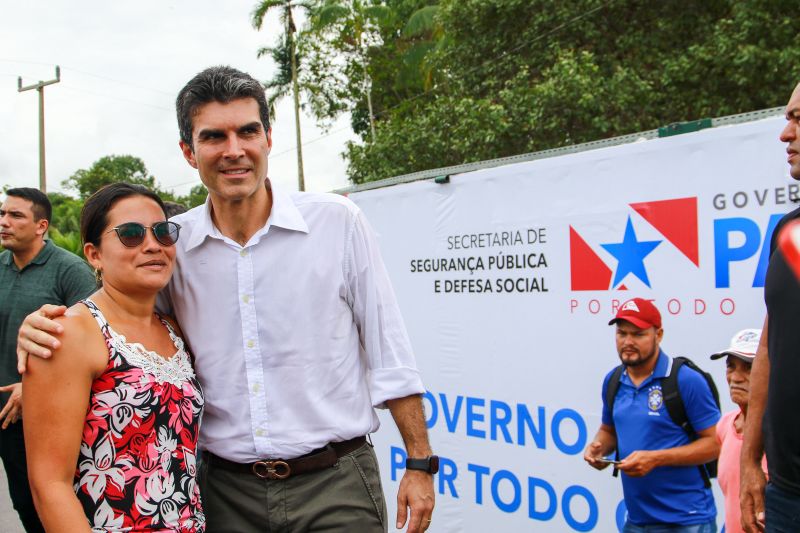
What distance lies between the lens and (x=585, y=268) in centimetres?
390

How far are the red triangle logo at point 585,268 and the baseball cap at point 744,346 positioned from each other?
2.51 ft

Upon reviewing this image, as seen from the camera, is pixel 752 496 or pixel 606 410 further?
pixel 606 410

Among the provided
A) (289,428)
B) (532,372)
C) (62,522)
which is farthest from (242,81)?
(532,372)

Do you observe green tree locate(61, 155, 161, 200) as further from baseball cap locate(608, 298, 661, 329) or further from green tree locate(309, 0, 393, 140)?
baseball cap locate(608, 298, 661, 329)

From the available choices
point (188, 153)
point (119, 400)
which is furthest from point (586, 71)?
point (119, 400)

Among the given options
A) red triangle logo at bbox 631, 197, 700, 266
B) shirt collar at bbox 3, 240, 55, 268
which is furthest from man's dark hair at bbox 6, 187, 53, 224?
red triangle logo at bbox 631, 197, 700, 266

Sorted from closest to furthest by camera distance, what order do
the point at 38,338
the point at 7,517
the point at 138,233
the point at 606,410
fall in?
the point at 38,338
the point at 138,233
the point at 606,410
the point at 7,517

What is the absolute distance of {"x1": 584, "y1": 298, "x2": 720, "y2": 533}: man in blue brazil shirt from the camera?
3414mm

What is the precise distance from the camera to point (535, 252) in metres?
4.12

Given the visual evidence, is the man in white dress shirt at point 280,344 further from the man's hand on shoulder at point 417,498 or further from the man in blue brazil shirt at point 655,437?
the man in blue brazil shirt at point 655,437

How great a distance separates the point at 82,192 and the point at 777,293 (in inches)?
2249

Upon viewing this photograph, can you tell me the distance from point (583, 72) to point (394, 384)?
940cm

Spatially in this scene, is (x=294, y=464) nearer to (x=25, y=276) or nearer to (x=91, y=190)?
(x=25, y=276)

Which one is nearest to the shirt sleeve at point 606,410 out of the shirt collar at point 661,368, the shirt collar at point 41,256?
the shirt collar at point 661,368
